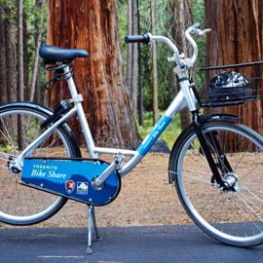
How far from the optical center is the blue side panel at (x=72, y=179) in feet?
13.6

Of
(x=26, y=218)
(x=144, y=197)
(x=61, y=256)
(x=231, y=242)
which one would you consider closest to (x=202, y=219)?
(x=231, y=242)

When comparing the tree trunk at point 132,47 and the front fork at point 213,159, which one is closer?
the front fork at point 213,159

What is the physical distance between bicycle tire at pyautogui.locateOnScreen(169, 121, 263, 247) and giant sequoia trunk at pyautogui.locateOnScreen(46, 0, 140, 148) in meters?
3.89

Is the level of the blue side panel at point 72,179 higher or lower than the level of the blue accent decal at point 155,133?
lower

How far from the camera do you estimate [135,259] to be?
387 cm

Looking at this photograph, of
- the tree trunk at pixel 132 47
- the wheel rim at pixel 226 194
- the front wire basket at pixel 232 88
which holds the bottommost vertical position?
the wheel rim at pixel 226 194

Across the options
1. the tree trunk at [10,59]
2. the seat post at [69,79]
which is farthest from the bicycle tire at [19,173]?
the tree trunk at [10,59]

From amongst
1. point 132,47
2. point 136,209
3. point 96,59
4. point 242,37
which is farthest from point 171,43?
point 132,47

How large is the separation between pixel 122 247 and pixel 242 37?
19.0ft

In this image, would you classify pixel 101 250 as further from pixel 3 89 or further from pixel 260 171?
pixel 3 89

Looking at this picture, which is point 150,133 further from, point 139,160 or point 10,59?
point 10,59

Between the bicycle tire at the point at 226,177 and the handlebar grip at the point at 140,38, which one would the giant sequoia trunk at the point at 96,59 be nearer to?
the bicycle tire at the point at 226,177

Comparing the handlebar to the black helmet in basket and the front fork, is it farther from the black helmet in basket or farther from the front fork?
the front fork

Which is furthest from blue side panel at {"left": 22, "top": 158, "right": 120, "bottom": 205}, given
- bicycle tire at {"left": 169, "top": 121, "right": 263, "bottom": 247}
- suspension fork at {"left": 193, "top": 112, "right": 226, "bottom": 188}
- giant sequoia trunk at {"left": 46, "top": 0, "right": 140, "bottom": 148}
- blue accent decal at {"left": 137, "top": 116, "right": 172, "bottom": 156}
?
giant sequoia trunk at {"left": 46, "top": 0, "right": 140, "bottom": 148}
